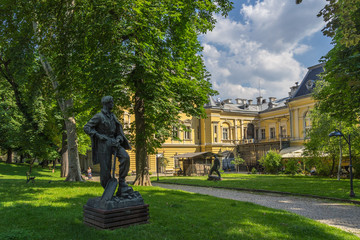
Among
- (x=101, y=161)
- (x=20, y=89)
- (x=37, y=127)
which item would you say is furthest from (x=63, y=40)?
(x=37, y=127)

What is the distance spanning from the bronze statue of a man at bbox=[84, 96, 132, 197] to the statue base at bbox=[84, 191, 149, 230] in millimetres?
330

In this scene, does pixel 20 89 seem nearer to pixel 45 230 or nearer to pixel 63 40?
pixel 63 40

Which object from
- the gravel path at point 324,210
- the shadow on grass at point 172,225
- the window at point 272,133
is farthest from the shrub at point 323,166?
the window at point 272,133

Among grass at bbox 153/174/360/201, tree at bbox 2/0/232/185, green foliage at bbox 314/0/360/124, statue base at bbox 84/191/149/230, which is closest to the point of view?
statue base at bbox 84/191/149/230

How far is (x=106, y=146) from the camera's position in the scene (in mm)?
6691

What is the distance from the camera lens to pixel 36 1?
45.0 feet

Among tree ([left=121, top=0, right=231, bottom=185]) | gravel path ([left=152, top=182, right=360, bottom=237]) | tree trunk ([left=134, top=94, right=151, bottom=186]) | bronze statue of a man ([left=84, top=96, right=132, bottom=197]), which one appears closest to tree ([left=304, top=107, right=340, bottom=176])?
tree ([left=121, top=0, right=231, bottom=185])

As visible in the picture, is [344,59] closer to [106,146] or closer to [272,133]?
[106,146]

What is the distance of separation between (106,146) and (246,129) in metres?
48.2

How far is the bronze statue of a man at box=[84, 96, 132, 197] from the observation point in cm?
664

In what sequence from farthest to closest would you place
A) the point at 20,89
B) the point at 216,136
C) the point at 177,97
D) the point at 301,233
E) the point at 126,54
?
the point at 216,136
the point at 20,89
the point at 177,97
the point at 126,54
the point at 301,233

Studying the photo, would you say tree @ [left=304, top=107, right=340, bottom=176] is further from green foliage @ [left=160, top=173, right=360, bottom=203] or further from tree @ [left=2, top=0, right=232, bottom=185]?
tree @ [left=2, top=0, right=232, bottom=185]

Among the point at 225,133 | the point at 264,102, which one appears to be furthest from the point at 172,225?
the point at 264,102

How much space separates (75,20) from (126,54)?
2.81 meters
